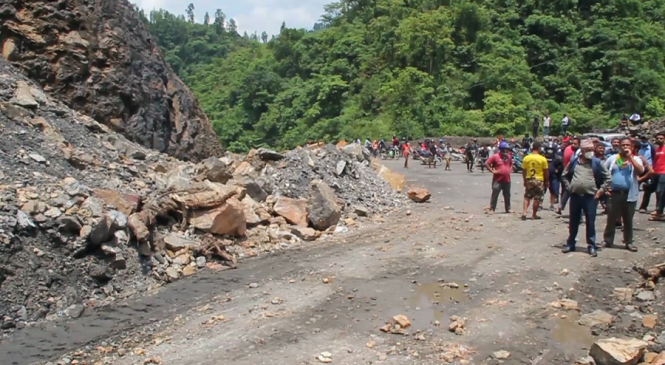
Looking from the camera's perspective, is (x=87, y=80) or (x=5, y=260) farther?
(x=87, y=80)

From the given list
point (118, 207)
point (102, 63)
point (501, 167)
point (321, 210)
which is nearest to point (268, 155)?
point (321, 210)

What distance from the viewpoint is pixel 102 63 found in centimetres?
1404

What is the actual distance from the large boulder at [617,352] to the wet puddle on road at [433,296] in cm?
176

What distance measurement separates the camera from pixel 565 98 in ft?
126

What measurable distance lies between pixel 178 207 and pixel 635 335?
655 centimetres

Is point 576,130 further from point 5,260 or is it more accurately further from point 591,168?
point 5,260

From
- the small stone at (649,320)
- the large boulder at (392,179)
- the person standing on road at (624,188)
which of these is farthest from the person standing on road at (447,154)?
the small stone at (649,320)

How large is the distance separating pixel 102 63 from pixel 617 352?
1238 centimetres

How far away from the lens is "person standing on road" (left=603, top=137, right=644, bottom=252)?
342 inches

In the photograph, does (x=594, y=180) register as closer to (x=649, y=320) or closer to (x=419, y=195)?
(x=649, y=320)

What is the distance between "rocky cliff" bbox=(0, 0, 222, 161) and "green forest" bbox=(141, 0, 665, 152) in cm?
2164

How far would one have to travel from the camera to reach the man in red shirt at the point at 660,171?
10.5m

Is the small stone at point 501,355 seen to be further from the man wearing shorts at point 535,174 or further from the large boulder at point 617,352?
the man wearing shorts at point 535,174

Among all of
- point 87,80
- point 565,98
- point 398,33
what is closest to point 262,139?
point 398,33
